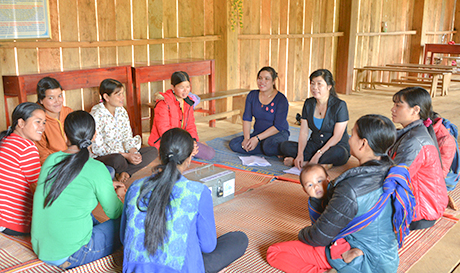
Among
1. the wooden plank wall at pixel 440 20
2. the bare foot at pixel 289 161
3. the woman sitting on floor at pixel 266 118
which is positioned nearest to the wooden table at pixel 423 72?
the wooden plank wall at pixel 440 20

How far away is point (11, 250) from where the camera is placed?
230cm

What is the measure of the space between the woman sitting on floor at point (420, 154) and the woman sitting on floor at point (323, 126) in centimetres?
88

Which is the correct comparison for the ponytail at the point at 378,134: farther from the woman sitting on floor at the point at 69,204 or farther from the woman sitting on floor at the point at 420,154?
the woman sitting on floor at the point at 69,204

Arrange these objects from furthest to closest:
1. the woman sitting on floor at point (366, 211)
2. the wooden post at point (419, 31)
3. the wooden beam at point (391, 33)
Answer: the wooden post at point (419, 31), the wooden beam at point (391, 33), the woman sitting on floor at point (366, 211)

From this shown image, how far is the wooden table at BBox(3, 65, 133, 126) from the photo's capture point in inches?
144

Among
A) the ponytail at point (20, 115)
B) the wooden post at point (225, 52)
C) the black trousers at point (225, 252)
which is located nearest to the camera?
the black trousers at point (225, 252)

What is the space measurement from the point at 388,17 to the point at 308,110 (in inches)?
262

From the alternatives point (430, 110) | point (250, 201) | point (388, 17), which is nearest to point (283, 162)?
point (250, 201)

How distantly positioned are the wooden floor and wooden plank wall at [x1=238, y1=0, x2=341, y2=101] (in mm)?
671

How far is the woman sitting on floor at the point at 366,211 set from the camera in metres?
1.86

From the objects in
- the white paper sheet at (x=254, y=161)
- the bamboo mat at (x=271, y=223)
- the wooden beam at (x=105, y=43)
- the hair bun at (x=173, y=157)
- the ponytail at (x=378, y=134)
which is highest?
the wooden beam at (x=105, y=43)

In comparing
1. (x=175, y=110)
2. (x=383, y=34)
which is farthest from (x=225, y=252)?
(x=383, y=34)

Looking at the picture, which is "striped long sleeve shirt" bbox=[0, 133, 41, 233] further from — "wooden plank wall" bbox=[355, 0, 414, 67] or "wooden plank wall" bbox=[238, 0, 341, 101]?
"wooden plank wall" bbox=[355, 0, 414, 67]

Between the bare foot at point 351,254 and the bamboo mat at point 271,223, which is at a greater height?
the bare foot at point 351,254
